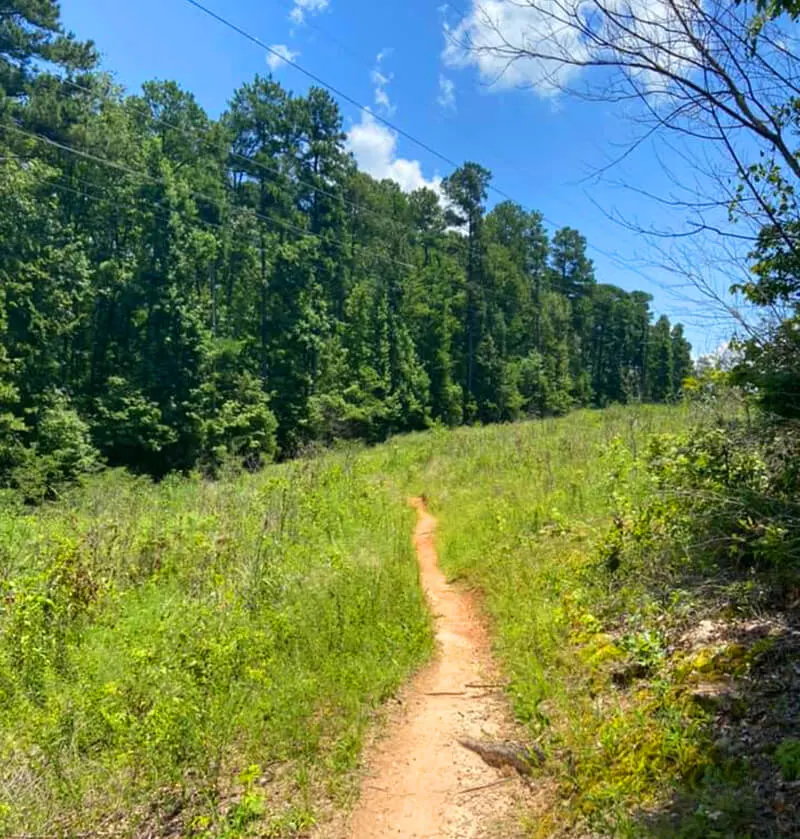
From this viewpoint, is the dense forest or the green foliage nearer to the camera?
the green foliage

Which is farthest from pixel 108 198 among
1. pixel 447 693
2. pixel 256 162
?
pixel 447 693

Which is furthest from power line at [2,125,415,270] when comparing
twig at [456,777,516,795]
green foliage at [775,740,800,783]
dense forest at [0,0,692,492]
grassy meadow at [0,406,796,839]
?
green foliage at [775,740,800,783]

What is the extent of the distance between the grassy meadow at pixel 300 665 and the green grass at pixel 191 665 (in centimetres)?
2

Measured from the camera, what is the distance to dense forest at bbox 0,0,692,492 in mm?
20234

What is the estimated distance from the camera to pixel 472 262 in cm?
4319

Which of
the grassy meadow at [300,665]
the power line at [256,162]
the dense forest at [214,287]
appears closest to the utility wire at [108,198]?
the dense forest at [214,287]

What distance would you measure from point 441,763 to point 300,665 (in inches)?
54.3

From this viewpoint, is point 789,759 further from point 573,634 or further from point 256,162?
point 256,162

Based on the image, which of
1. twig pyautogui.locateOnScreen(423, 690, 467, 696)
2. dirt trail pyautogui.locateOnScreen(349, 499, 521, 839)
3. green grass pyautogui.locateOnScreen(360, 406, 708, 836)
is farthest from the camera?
twig pyautogui.locateOnScreen(423, 690, 467, 696)

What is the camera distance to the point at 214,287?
30.3 meters

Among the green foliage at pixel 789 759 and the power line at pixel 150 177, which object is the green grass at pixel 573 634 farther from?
the power line at pixel 150 177

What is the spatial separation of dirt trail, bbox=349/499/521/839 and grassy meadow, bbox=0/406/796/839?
0.19 meters

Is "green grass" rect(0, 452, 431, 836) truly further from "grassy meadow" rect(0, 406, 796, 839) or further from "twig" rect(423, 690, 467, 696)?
"twig" rect(423, 690, 467, 696)

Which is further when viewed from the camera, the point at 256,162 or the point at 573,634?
the point at 256,162
